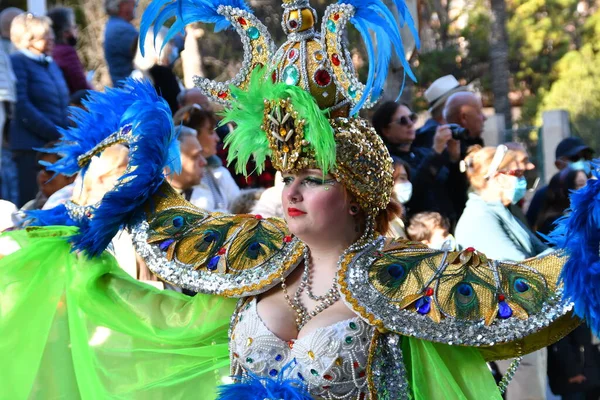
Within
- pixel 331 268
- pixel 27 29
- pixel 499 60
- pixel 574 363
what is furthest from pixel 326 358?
pixel 499 60

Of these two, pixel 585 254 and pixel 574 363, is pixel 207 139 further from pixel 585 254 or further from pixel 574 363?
pixel 585 254

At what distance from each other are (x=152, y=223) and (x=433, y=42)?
18.3 meters

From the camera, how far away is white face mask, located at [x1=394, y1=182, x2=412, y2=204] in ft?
17.9

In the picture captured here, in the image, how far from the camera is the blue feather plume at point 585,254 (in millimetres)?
2643

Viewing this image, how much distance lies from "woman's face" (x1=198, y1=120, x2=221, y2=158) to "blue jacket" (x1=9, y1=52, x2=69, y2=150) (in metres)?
1.46

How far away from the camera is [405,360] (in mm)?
3059

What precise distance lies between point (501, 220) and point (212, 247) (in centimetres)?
236

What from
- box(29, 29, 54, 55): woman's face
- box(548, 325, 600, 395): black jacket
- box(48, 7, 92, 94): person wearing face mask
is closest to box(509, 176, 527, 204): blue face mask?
box(548, 325, 600, 395): black jacket

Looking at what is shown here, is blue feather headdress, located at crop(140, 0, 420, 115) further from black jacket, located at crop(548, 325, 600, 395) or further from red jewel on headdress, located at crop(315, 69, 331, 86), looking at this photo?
black jacket, located at crop(548, 325, 600, 395)

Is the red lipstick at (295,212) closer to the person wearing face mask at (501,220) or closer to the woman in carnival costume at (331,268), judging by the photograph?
the woman in carnival costume at (331,268)

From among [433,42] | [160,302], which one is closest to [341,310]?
[160,302]

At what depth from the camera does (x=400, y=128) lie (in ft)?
20.0

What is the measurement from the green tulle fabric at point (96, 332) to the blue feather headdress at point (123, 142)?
143 millimetres

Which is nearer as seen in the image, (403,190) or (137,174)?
(137,174)
